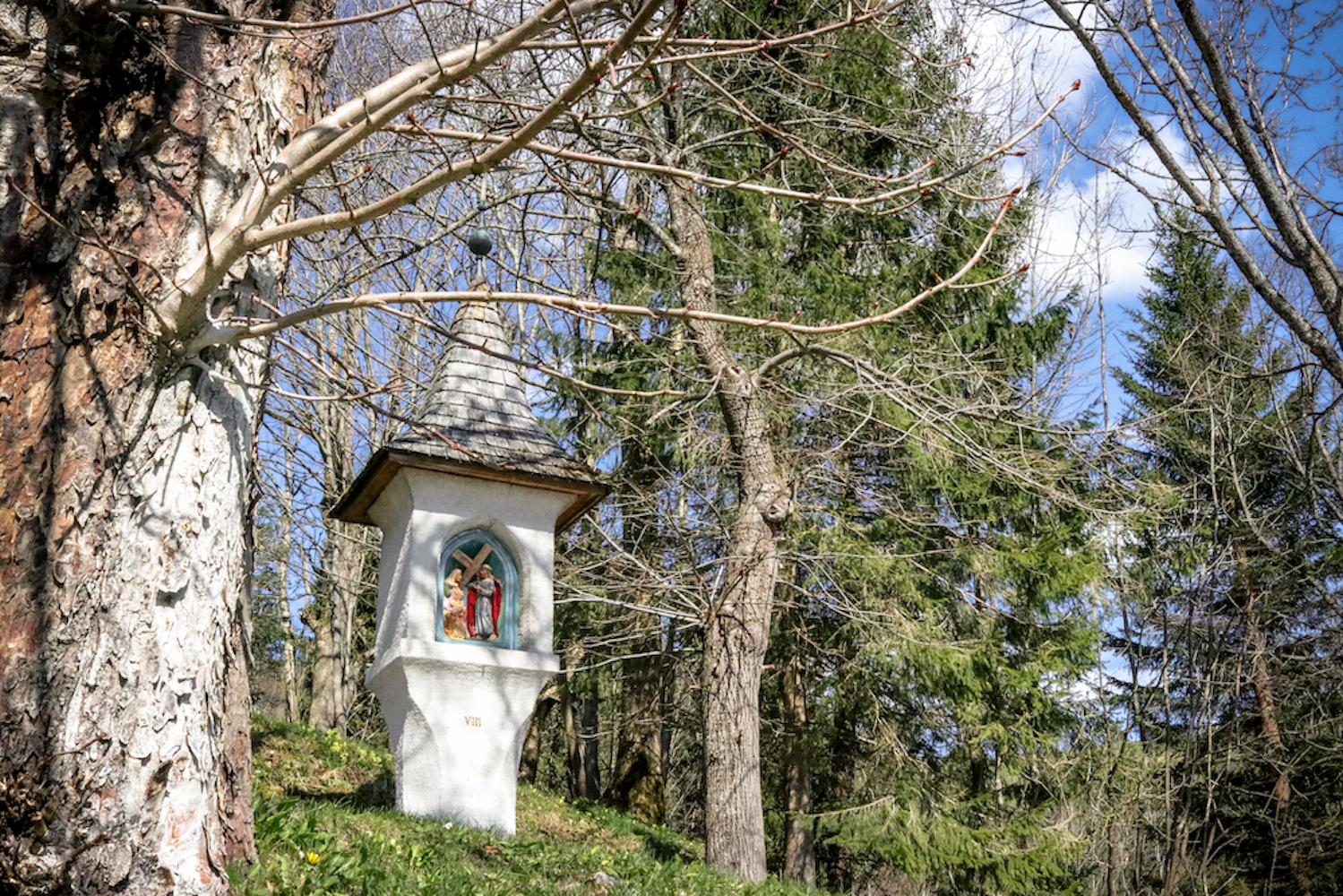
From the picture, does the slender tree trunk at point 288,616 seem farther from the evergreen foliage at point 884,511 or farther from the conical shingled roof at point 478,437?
the conical shingled roof at point 478,437

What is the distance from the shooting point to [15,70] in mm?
3854

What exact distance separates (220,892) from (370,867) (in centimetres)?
156

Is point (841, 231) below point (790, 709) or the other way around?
the other way around

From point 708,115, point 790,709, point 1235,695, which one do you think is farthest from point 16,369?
point 1235,695

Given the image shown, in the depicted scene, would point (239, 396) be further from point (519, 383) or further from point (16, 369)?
point (519, 383)

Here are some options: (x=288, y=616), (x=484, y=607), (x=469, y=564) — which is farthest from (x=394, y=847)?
(x=288, y=616)

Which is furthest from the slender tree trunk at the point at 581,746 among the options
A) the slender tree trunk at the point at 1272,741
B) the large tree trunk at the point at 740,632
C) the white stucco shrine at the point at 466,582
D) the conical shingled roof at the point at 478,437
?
the slender tree trunk at the point at 1272,741

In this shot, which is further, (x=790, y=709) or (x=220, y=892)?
(x=790, y=709)

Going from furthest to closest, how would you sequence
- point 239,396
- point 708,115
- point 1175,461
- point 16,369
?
point 1175,461 → point 708,115 → point 239,396 → point 16,369

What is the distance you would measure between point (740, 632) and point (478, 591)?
234 cm

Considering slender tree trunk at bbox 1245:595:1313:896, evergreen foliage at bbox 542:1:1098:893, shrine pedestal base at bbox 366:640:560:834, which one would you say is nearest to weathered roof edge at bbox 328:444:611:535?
shrine pedestal base at bbox 366:640:560:834

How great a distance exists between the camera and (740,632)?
371 inches

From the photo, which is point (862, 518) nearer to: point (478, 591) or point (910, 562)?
point (910, 562)

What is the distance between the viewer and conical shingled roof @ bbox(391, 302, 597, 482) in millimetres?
8336
